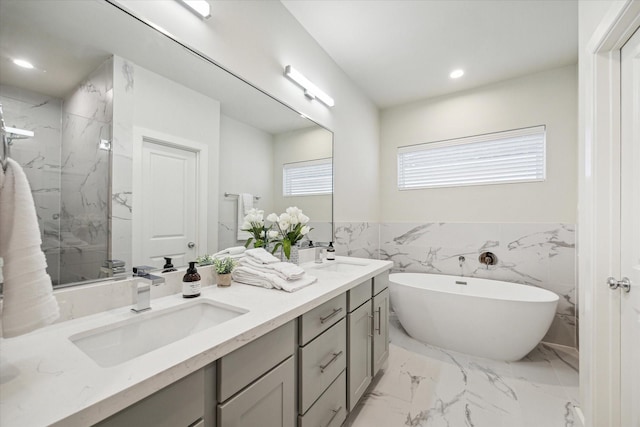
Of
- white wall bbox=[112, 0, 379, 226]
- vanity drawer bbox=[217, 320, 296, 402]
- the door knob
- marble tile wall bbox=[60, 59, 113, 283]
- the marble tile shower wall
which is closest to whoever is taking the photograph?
vanity drawer bbox=[217, 320, 296, 402]

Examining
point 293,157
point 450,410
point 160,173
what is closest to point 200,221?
point 160,173

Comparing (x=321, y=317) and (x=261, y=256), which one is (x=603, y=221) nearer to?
(x=321, y=317)

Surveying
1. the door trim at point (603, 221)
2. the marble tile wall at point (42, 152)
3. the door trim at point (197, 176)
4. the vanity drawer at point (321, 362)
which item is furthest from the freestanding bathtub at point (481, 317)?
the marble tile wall at point (42, 152)

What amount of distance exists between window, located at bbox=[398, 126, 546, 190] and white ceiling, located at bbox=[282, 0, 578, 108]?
622 mm

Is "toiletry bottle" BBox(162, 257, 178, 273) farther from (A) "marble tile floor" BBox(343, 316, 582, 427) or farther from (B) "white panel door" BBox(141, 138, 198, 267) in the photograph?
(A) "marble tile floor" BBox(343, 316, 582, 427)

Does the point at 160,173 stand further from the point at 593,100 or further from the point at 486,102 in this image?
the point at 486,102

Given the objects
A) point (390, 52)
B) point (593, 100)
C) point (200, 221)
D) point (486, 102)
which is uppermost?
point (390, 52)

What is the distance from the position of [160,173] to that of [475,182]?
9.74ft

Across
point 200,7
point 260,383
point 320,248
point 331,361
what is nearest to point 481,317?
point 320,248

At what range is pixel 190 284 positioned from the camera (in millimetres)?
1132

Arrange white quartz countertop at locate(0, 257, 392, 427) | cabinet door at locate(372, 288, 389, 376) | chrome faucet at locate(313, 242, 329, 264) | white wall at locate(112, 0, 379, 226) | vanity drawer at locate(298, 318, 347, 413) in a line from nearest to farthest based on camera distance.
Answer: white quartz countertop at locate(0, 257, 392, 427) < vanity drawer at locate(298, 318, 347, 413) < white wall at locate(112, 0, 379, 226) < cabinet door at locate(372, 288, 389, 376) < chrome faucet at locate(313, 242, 329, 264)

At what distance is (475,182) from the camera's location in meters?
2.93

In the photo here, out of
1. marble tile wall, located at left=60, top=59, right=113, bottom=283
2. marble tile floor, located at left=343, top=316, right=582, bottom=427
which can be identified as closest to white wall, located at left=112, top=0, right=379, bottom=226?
marble tile wall, located at left=60, top=59, right=113, bottom=283

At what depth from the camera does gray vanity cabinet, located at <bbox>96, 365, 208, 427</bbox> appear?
0.56 meters
